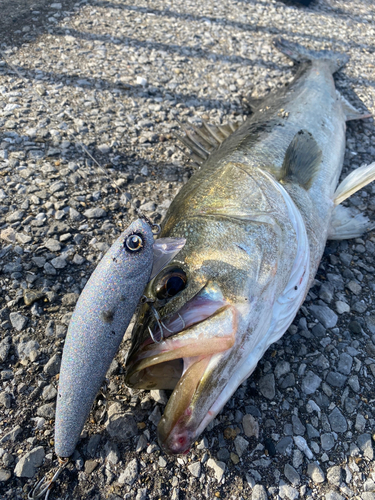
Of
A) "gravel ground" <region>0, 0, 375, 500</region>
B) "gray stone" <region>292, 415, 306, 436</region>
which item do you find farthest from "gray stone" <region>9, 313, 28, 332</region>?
"gray stone" <region>292, 415, 306, 436</region>

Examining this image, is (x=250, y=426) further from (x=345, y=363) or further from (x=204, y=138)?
(x=204, y=138)

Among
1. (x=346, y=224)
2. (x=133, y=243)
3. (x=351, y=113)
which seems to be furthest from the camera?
(x=351, y=113)

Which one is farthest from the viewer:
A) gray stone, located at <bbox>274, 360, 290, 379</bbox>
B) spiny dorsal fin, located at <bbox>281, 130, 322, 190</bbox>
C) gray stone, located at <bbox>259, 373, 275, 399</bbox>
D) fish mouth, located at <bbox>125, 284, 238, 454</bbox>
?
spiny dorsal fin, located at <bbox>281, 130, 322, 190</bbox>

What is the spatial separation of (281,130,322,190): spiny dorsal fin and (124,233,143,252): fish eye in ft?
5.81

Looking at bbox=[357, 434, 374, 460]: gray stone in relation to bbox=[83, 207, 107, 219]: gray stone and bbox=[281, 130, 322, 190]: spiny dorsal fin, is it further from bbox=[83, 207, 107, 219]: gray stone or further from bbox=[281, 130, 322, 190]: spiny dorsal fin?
bbox=[83, 207, 107, 219]: gray stone

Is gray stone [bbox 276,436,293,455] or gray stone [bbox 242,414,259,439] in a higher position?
gray stone [bbox 242,414,259,439]

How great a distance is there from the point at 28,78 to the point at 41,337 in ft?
12.0

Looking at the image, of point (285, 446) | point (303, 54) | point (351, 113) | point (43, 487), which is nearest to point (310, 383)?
point (285, 446)

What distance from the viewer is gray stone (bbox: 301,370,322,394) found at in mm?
2492

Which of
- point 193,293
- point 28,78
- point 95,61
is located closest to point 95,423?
point 193,293

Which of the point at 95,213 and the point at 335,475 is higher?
the point at 95,213

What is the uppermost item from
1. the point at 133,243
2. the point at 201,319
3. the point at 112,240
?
the point at 133,243

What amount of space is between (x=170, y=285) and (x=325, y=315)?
159 centimetres

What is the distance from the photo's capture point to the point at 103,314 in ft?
5.71
